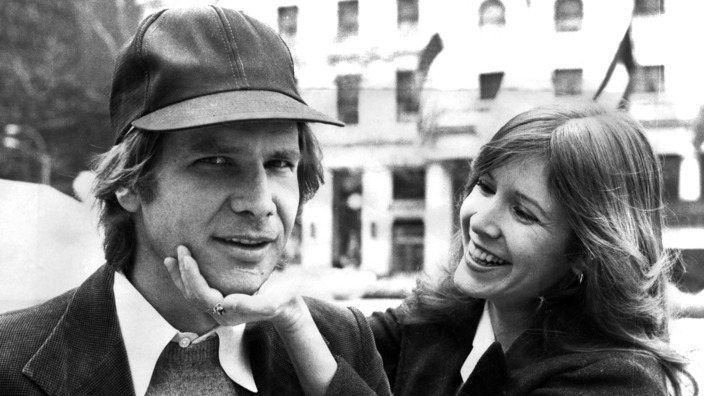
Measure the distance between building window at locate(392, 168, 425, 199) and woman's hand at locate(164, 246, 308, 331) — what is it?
120 centimetres

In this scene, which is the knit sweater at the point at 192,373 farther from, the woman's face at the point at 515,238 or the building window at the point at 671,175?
the building window at the point at 671,175

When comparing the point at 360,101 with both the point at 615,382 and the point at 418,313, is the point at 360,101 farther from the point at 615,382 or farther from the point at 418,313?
the point at 615,382

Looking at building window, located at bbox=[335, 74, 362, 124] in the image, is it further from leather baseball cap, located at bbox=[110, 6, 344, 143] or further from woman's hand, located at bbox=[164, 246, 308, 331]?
woman's hand, located at bbox=[164, 246, 308, 331]

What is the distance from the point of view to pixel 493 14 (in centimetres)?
240

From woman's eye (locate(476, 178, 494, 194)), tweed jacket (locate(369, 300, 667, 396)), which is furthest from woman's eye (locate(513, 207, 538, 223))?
tweed jacket (locate(369, 300, 667, 396))

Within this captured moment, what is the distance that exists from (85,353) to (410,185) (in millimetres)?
1438

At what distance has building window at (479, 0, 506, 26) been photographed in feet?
7.85

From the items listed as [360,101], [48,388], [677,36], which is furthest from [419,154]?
[48,388]

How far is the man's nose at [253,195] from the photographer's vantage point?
1291 mm

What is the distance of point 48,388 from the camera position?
122 cm

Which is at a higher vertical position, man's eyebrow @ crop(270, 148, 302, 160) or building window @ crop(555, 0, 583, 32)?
building window @ crop(555, 0, 583, 32)

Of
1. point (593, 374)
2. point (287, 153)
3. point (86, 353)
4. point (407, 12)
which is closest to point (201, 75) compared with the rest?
point (287, 153)

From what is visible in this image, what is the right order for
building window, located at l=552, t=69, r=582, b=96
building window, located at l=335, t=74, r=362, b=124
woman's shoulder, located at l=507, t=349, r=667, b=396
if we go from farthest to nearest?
building window, located at l=335, t=74, r=362, b=124, building window, located at l=552, t=69, r=582, b=96, woman's shoulder, located at l=507, t=349, r=667, b=396

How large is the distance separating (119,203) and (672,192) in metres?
1.80
